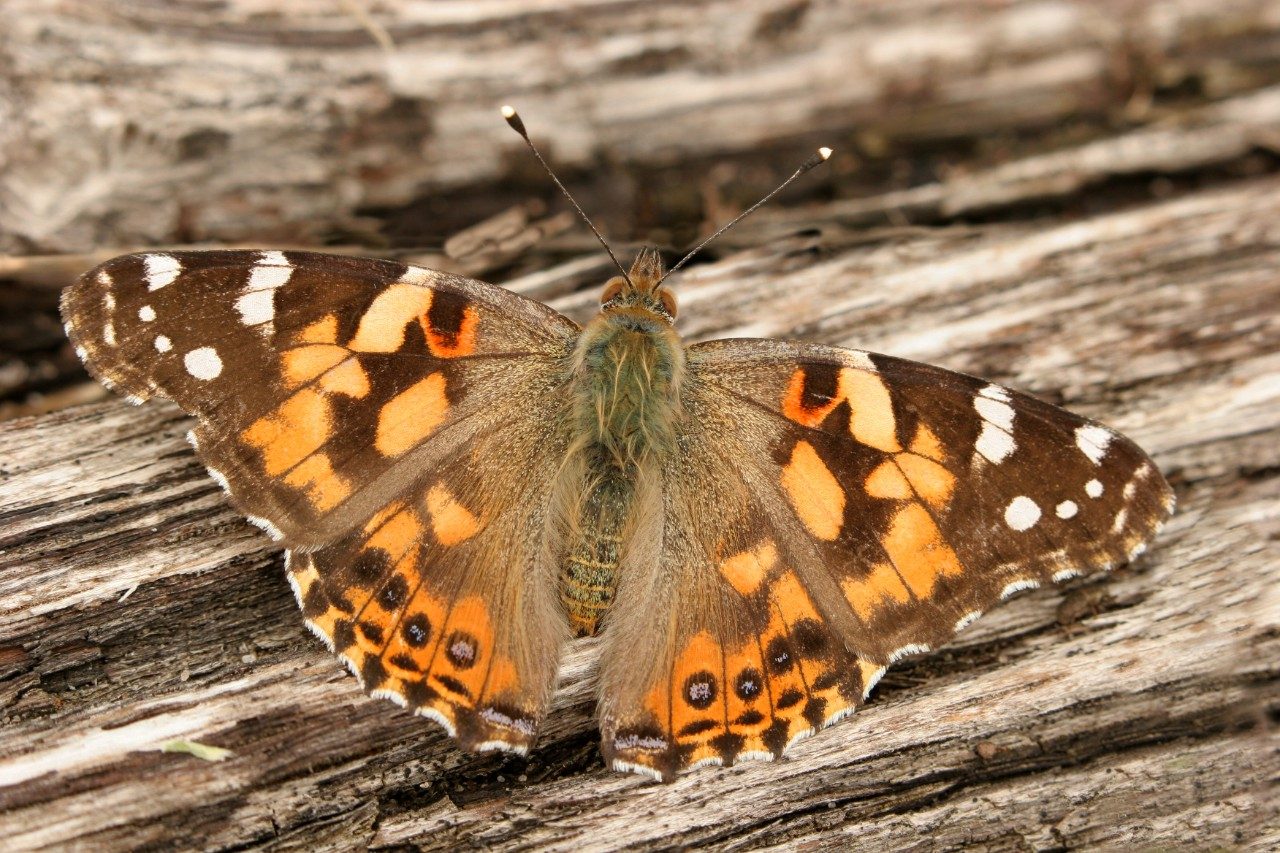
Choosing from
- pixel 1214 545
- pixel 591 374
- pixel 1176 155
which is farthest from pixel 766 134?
pixel 1214 545

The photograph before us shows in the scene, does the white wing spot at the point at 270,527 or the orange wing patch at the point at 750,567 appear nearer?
the white wing spot at the point at 270,527

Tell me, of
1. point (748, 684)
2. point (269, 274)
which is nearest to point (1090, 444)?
point (748, 684)

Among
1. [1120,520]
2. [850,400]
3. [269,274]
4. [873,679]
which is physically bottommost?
[873,679]

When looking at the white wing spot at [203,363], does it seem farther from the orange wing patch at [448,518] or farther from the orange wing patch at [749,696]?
the orange wing patch at [749,696]

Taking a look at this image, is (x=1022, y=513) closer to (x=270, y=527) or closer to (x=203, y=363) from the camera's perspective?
(x=270, y=527)

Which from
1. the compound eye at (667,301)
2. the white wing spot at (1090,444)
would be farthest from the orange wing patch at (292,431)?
the white wing spot at (1090,444)

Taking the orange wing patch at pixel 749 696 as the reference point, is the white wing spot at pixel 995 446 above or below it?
above

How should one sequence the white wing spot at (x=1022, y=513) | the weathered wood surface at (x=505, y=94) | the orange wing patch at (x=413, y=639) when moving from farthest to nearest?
the weathered wood surface at (x=505, y=94)
the white wing spot at (x=1022, y=513)
the orange wing patch at (x=413, y=639)
